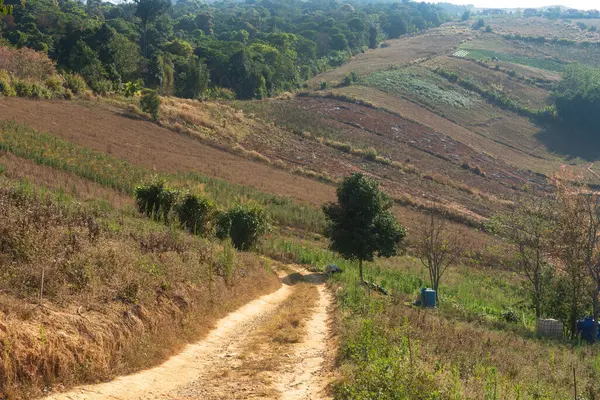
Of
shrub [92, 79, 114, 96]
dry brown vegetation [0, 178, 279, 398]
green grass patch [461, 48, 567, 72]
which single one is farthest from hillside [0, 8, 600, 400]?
green grass patch [461, 48, 567, 72]

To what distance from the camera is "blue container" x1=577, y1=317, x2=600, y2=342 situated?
20.2 m

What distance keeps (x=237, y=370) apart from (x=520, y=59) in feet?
533

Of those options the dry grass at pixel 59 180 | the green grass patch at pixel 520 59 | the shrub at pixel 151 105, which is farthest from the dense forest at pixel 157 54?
the green grass patch at pixel 520 59

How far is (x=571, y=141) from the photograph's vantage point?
105 meters

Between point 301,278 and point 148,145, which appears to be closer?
point 301,278

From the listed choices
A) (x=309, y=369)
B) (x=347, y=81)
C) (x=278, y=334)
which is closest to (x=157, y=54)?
(x=347, y=81)

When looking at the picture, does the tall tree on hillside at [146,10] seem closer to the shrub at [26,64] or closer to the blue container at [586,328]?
the shrub at [26,64]

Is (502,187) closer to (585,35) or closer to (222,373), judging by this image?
(222,373)

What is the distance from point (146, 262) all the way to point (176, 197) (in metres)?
11.2

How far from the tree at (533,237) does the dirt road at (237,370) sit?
479 inches

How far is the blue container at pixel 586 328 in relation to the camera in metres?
20.2

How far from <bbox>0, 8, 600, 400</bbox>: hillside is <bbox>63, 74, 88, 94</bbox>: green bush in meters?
0.32

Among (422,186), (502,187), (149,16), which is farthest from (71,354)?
(149,16)

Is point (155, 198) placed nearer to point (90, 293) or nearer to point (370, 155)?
point (90, 293)
